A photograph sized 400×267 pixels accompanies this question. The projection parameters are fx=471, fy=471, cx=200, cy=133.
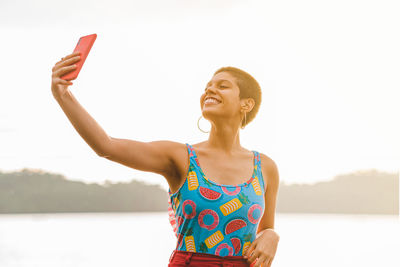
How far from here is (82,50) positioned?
60.7 inches

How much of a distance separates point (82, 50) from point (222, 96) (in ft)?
2.39

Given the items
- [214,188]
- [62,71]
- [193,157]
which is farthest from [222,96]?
[62,71]

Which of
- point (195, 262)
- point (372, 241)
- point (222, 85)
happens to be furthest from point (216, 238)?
point (372, 241)

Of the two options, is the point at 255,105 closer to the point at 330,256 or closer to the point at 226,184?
the point at 226,184

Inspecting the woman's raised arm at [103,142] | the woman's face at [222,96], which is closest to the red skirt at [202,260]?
the woman's raised arm at [103,142]

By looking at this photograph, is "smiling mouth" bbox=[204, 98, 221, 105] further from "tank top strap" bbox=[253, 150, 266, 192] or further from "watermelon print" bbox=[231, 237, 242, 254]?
"watermelon print" bbox=[231, 237, 242, 254]

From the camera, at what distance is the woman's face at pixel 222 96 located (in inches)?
80.8

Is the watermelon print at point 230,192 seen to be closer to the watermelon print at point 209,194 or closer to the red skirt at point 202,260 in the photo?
the watermelon print at point 209,194

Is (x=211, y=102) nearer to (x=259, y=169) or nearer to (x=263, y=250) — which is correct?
(x=259, y=169)

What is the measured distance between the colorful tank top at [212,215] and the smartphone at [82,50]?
2.08 ft

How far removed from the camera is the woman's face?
205 cm

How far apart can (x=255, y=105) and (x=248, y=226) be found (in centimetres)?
66

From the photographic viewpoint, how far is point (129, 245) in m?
11.6

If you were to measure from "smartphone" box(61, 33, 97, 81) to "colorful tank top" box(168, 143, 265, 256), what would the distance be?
25.0 inches
